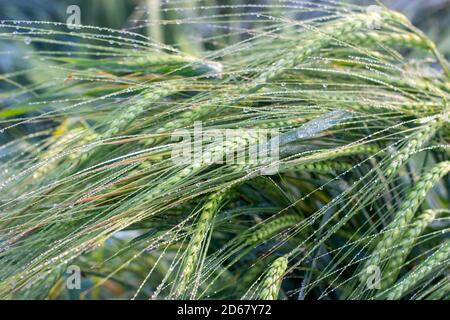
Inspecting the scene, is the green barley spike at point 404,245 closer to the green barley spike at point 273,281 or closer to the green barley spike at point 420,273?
the green barley spike at point 420,273

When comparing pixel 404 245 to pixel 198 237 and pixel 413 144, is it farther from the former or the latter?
pixel 198 237

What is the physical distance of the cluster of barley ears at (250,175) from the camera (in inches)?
35.9

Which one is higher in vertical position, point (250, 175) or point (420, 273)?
point (250, 175)

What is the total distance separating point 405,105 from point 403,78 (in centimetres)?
6

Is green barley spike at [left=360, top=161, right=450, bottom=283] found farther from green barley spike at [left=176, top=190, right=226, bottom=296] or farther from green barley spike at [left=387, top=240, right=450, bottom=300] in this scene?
green barley spike at [left=176, top=190, right=226, bottom=296]

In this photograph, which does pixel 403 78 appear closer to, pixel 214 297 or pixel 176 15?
pixel 214 297

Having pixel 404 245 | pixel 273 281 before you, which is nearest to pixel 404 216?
pixel 404 245

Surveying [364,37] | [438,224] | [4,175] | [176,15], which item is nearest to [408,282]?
[438,224]

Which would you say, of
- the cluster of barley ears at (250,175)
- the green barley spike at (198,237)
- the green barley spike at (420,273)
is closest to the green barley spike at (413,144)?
the cluster of barley ears at (250,175)

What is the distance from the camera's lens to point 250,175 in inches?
36.2

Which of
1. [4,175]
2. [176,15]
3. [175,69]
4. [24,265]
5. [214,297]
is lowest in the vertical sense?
[214,297]

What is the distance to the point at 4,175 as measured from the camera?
1.13 metres
